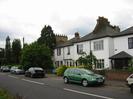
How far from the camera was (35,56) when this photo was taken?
50.8 meters

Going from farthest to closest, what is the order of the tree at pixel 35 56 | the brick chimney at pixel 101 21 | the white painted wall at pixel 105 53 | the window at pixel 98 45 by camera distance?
1. the tree at pixel 35 56
2. the brick chimney at pixel 101 21
3. the window at pixel 98 45
4. the white painted wall at pixel 105 53

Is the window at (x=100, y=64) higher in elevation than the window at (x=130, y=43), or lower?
lower

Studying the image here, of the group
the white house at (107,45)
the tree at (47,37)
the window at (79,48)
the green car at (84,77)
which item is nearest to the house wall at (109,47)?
the white house at (107,45)

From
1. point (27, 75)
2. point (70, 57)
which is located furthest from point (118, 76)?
point (70, 57)

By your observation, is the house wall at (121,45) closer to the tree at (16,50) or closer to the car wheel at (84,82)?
the car wheel at (84,82)

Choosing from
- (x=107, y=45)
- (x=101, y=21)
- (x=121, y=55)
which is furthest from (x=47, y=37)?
(x=121, y=55)

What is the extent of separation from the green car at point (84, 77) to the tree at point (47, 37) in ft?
118

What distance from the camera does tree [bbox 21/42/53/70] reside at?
5084 centimetres

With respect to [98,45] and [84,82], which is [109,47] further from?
[84,82]

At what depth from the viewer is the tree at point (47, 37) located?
62.2m

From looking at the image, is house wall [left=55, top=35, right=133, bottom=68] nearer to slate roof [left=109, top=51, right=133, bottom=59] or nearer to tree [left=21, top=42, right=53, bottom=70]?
slate roof [left=109, top=51, right=133, bottom=59]

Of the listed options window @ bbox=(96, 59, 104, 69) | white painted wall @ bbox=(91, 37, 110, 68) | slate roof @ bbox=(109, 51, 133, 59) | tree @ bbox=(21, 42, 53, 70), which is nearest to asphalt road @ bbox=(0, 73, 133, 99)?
slate roof @ bbox=(109, 51, 133, 59)

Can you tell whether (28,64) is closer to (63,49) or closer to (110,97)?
(63,49)

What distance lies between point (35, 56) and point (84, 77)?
2800 centimetres
